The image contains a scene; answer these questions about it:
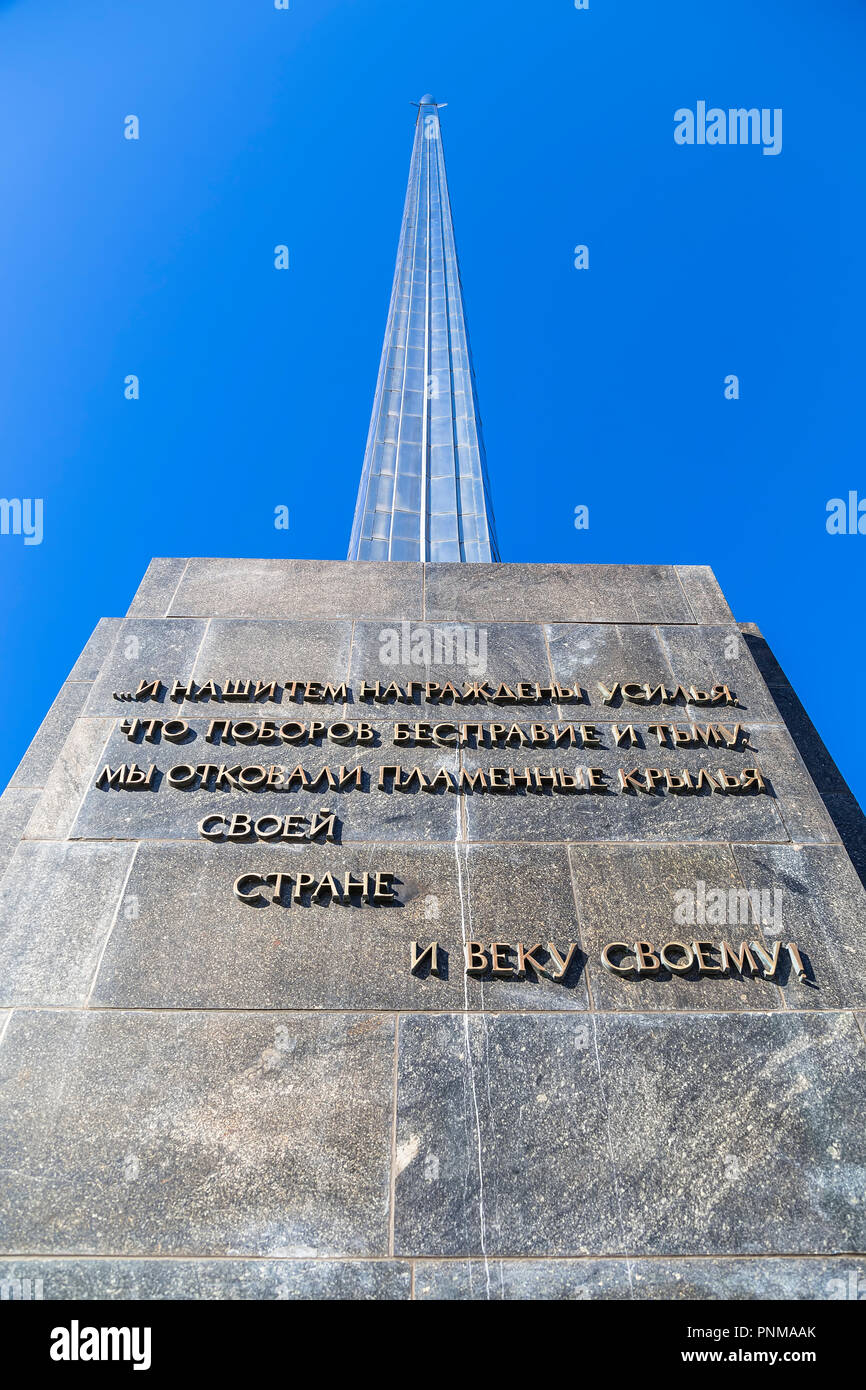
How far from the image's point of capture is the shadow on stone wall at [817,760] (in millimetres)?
9531

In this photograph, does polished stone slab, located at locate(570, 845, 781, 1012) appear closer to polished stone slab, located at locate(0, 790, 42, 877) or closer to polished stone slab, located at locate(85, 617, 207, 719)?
polished stone slab, located at locate(85, 617, 207, 719)

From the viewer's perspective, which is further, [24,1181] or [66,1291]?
[24,1181]

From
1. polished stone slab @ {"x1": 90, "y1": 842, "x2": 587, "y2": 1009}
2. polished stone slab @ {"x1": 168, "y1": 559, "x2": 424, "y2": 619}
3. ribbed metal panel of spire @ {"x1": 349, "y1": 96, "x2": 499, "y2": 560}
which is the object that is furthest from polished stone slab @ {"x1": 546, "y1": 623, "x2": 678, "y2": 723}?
ribbed metal panel of spire @ {"x1": 349, "y1": 96, "x2": 499, "y2": 560}

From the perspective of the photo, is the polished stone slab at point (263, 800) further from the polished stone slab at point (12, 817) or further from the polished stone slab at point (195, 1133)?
the polished stone slab at point (195, 1133)

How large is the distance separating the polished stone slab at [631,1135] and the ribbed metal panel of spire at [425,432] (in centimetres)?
1504

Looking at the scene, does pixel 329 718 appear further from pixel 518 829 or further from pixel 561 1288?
pixel 561 1288

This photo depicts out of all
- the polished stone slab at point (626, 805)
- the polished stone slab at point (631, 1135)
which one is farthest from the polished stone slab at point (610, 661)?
the polished stone slab at point (631, 1135)

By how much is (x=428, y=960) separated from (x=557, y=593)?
16.5ft

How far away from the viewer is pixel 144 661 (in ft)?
32.3

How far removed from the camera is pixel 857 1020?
Result: 7059 mm

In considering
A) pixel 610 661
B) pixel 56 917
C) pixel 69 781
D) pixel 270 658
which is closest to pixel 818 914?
pixel 610 661

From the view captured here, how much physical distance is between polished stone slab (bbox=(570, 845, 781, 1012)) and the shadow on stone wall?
1.55m
